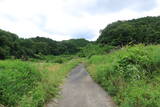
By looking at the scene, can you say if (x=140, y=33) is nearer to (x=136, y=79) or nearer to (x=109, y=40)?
(x=109, y=40)

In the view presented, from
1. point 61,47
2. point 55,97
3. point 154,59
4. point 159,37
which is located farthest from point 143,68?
point 61,47

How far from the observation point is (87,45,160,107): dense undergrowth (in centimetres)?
427

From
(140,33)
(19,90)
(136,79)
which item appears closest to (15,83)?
(19,90)

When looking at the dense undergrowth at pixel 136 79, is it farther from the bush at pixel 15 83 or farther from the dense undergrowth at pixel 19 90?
the bush at pixel 15 83

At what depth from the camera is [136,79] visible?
5762 millimetres

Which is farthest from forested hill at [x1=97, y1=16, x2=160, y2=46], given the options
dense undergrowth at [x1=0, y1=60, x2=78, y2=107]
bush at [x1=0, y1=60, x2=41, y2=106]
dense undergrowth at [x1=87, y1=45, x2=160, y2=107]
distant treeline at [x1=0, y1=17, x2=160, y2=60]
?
dense undergrowth at [x1=0, y1=60, x2=78, y2=107]

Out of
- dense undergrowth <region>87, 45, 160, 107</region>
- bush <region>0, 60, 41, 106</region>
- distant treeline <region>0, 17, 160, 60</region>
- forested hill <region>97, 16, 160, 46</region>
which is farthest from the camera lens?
distant treeline <region>0, 17, 160, 60</region>

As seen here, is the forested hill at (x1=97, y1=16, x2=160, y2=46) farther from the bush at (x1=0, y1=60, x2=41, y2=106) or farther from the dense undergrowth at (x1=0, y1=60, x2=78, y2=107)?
the dense undergrowth at (x1=0, y1=60, x2=78, y2=107)

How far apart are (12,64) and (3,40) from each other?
4413 centimetres

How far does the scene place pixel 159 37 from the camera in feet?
61.6

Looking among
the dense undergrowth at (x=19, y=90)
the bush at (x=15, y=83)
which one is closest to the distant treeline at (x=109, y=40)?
the bush at (x=15, y=83)

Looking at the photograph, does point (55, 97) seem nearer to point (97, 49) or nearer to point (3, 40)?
point (97, 49)

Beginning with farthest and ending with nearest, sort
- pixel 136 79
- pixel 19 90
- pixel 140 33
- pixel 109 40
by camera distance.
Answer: pixel 109 40 → pixel 140 33 → pixel 136 79 → pixel 19 90

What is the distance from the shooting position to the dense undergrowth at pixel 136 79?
427 cm
